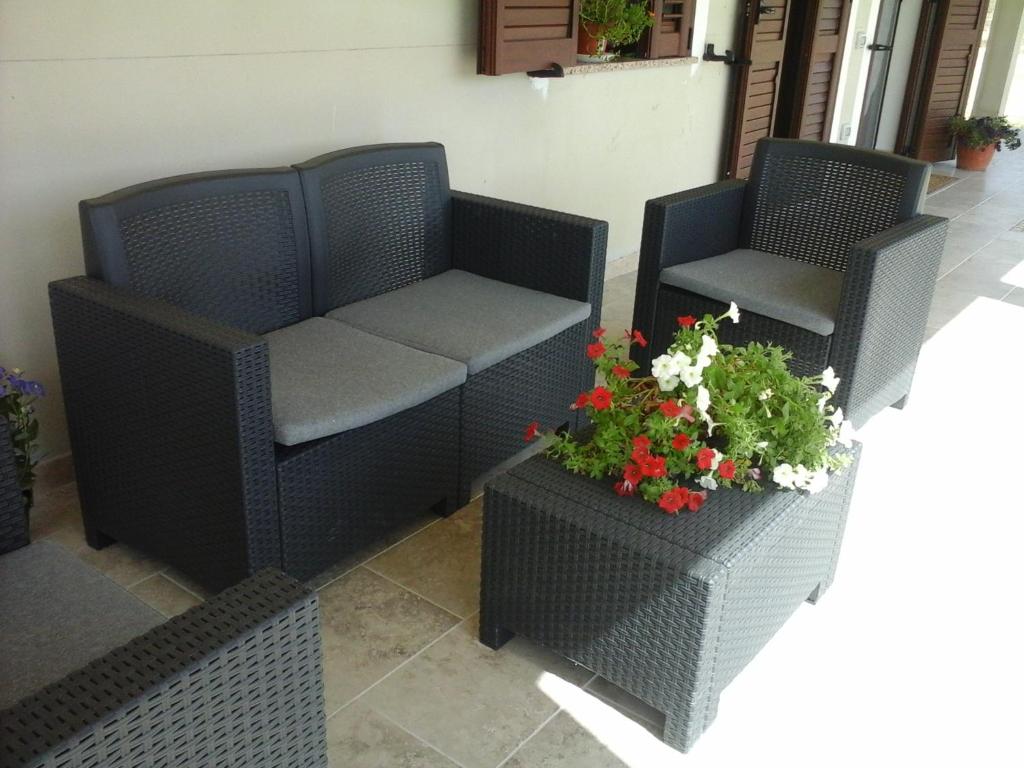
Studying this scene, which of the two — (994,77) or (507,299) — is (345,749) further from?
(994,77)

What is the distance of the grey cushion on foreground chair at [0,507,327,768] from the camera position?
104cm

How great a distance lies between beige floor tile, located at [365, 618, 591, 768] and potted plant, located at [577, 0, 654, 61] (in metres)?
2.44

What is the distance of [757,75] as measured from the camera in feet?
15.6

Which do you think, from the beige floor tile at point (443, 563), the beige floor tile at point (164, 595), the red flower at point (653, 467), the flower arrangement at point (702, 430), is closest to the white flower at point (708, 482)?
the flower arrangement at point (702, 430)

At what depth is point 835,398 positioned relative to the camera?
9.15 feet

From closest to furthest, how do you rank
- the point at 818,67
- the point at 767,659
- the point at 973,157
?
the point at 767,659, the point at 818,67, the point at 973,157

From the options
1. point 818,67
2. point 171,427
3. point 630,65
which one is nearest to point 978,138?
point 818,67

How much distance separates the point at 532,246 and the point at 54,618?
1.67 metres

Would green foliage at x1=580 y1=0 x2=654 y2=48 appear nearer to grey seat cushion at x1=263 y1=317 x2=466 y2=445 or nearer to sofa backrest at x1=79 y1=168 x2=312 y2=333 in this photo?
sofa backrest at x1=79 y1=168 x2=312 y2=333

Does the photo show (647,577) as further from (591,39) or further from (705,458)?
(591,39)

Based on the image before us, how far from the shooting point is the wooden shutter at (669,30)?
3880mm

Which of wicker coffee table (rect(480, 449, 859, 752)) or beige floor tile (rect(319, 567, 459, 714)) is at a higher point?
wicker coffee table (rect(480, 449, 859, 752))

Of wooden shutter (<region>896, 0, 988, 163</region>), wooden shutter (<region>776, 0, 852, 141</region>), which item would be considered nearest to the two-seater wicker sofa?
wooden shutter (<region>776, 0, 852, 141</region>)

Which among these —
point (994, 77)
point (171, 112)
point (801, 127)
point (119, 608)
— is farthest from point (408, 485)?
point (994, 77)
